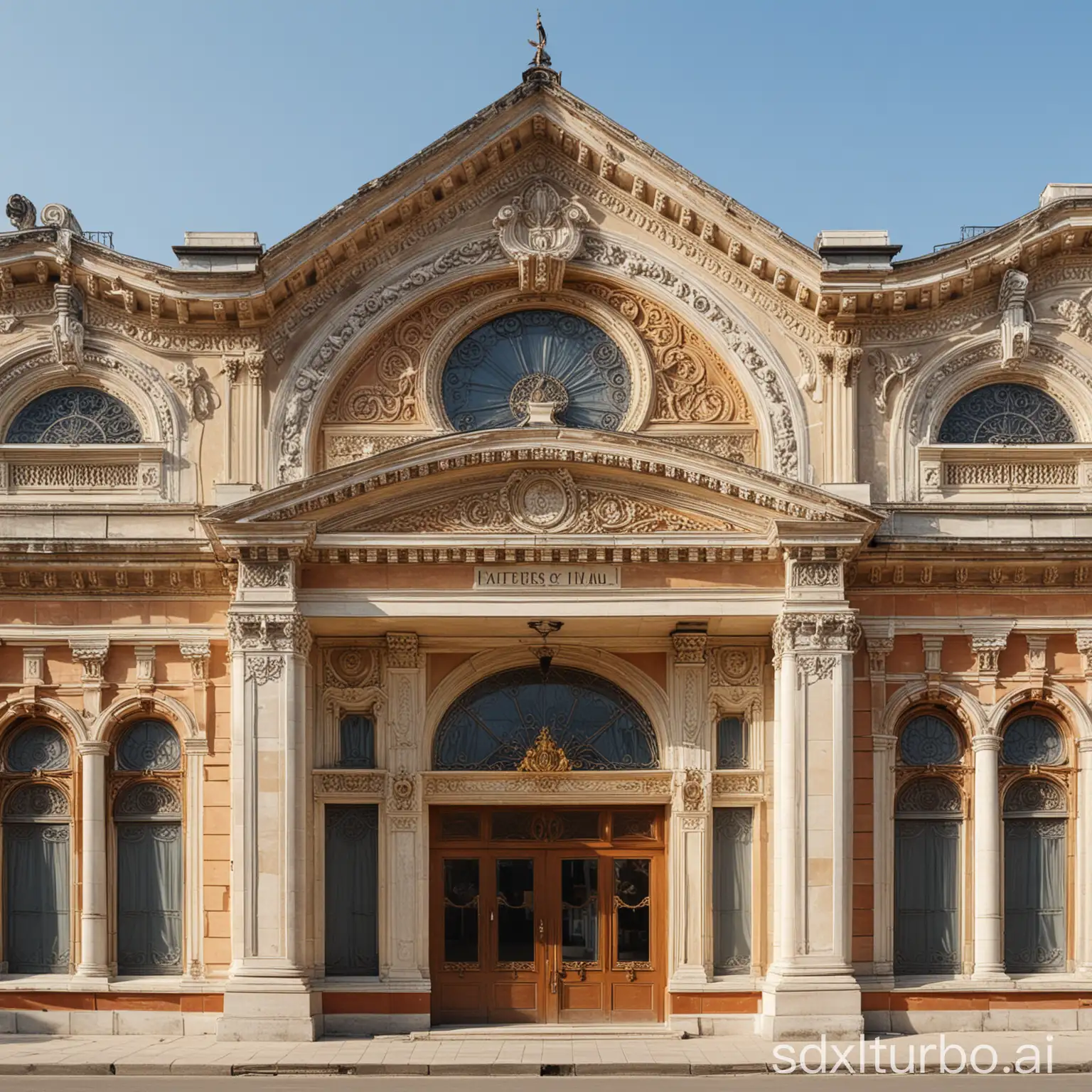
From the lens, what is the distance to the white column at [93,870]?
20.2 meters

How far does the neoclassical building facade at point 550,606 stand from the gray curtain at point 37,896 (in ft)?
0.20

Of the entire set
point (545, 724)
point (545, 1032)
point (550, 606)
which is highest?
point (550, 606)

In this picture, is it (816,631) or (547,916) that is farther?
(547,916)

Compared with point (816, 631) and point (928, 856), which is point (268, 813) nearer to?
point (816, 631)

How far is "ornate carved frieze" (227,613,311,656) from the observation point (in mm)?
19578

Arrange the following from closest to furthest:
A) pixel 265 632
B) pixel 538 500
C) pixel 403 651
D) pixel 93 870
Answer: pixel 265 632
pixel 538 500
pixel 93 870
pixel 403 651

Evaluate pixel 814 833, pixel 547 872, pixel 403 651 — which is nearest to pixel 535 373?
pixel 403 651

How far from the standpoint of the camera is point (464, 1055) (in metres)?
18.8

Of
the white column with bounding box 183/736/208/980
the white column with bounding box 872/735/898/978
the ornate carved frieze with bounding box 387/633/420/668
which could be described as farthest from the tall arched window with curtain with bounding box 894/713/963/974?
the white column with bounding box 183/736/208/980

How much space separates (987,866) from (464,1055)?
7.12 meters

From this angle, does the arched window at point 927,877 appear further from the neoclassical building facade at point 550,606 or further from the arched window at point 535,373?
the arched window at point 535,373

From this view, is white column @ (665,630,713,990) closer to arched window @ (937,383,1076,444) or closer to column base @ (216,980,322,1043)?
arched window @ (937,383,1076,444)

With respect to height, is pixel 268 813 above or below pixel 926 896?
above

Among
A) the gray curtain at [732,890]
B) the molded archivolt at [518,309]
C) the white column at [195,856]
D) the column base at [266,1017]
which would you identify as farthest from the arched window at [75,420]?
the gray curtain at [732,890]
